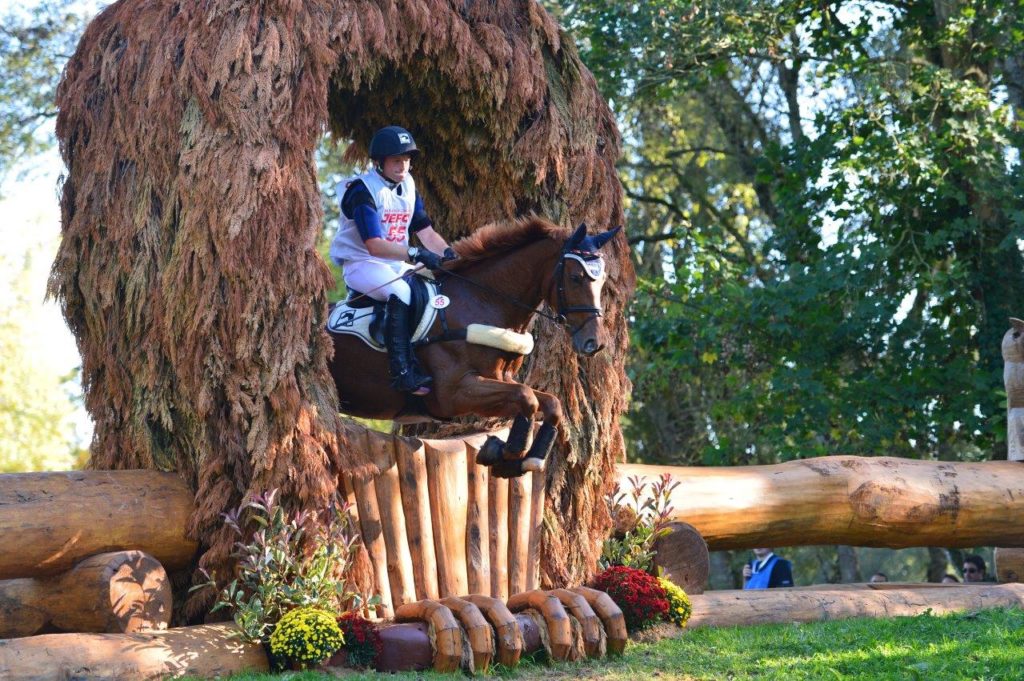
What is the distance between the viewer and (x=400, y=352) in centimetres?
841

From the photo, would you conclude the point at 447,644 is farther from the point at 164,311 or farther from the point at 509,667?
the point at 164,311

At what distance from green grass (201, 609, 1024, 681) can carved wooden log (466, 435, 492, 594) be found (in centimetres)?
94

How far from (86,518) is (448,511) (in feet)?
8.43

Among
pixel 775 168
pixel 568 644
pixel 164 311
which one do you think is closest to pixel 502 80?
pixel 164 311

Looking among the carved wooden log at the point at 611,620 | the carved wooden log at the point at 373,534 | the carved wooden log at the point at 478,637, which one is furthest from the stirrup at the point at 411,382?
the carved wooden log at the point at 611,620

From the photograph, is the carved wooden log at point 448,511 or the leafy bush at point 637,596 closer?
the carved wooden log at point 448,511

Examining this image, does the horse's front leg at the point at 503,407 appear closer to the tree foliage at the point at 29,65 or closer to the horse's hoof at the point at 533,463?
the horse's hoof at the point at 533,463

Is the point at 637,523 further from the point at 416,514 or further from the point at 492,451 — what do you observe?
the point at 416,514

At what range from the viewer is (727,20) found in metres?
16.6

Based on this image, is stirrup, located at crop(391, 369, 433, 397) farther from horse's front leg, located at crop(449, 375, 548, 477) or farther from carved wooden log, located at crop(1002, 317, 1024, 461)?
carved wooden log, located at crop(1002, 317, 1024, 461)

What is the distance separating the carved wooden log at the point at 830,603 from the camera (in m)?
9.94

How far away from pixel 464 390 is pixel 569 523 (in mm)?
1821

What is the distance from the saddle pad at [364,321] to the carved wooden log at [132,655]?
91.6 inches

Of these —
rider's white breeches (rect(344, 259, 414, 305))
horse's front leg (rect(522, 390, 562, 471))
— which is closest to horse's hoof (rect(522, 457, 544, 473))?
horse's front leg (rect(522, 390, 562, 471))
